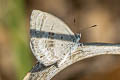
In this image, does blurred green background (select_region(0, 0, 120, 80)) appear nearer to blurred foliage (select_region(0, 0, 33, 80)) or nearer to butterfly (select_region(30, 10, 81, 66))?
blurred foliage (select_region(0, 0, 33, 80))

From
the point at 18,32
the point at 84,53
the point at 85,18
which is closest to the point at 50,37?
the point at 84,53

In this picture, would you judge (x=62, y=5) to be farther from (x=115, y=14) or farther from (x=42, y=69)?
(x=42, y=69)

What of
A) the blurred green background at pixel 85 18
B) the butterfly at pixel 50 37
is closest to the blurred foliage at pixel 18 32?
the butterfly at pixel 50 37

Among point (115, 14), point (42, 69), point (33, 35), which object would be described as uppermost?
point (115, 14)

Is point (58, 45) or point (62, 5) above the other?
point (62, 5)

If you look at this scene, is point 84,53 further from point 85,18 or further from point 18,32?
point 85,18

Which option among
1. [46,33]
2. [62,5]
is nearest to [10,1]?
[46,33]
